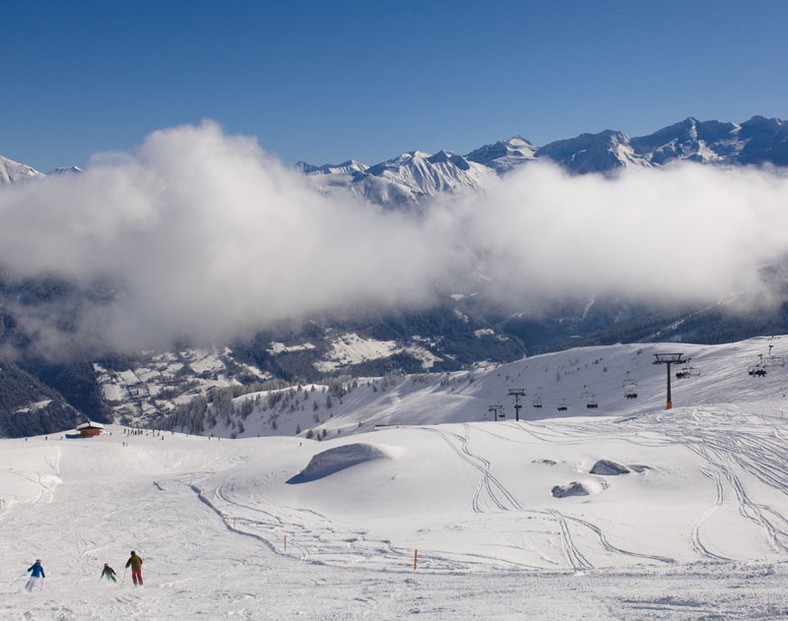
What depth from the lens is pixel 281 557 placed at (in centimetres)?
3962

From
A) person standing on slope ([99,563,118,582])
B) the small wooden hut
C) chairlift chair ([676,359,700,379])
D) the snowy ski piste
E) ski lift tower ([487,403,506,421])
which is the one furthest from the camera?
the small wooden hut

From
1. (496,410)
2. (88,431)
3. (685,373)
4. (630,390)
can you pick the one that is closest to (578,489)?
(685,373)

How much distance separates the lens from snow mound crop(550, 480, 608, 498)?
51969 mm

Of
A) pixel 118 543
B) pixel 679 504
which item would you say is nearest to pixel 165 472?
pixel 118 543

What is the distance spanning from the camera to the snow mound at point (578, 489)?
51969 millimetres

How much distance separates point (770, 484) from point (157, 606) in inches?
1565

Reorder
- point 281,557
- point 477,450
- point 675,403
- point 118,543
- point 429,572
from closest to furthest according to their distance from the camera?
1. point 429,572
2. point 281,557
3. point 118,543
4. point 477,450
5. point 675,403

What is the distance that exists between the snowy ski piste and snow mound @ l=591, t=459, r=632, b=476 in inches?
5.1

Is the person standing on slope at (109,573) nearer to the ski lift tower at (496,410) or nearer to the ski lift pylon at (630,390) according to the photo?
the ski lift tower at (496,410)

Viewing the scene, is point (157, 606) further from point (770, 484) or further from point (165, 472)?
point (165, 472)

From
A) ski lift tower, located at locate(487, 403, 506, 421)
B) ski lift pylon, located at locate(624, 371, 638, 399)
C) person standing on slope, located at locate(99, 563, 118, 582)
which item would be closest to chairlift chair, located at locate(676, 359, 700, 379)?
ski lift pylon, located at locate(624, 371, 638, 399)

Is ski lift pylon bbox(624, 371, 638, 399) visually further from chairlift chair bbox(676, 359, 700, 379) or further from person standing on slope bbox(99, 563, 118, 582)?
person standing on slope bbox(99, 563, 118, 582)

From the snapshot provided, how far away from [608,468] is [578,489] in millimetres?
5001

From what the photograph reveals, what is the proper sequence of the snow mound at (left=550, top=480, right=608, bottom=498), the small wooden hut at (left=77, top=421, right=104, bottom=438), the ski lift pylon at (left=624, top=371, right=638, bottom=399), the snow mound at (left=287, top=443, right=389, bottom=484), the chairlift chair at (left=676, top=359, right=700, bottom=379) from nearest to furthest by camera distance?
the snow mound at (left=550, top=480, right=608, bottom=498)
the snow mound at (left=287, top=443, right=389, bottom=484)
the chairlift chair at (left=676, top=359, right=700, bottom=379)
the ski lift pylon at (left=624, top=371, right=638, bottom=399)
the small wooden hut at (left=77, top=421, right=104, bottom=438)
